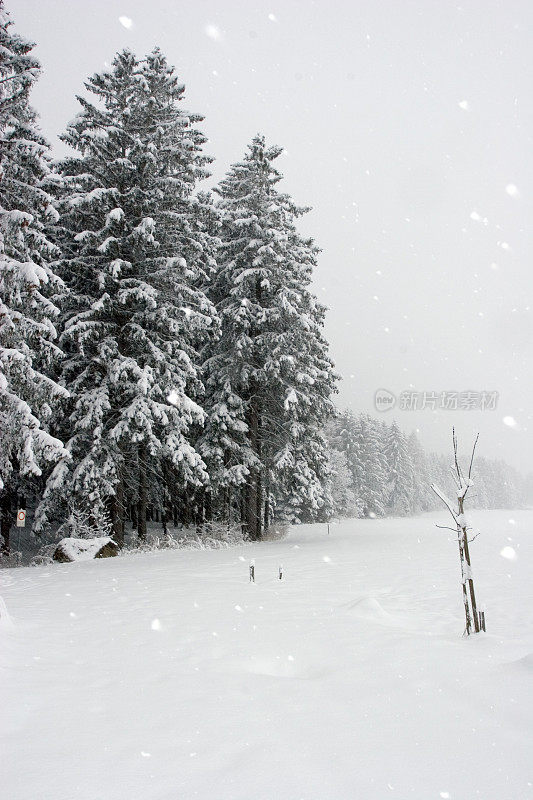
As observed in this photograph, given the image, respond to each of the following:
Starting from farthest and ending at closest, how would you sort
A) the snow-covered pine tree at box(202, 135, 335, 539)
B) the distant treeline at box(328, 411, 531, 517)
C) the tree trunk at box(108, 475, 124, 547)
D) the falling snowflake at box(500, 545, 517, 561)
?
the distant treeline at box(328, 411, 531, 517), the snow-covered pine tree at box(202, 135, 335, 539), the falling snowflake at box(500, 545, 517, 561), the tree trunk at box(108, 475, 124, 547)

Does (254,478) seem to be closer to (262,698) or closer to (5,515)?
(5,515)

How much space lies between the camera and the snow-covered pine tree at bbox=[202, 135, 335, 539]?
18781 mm

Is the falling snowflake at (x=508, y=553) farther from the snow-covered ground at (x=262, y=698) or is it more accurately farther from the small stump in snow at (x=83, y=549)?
the small stump in snow at (x=83, y=549)

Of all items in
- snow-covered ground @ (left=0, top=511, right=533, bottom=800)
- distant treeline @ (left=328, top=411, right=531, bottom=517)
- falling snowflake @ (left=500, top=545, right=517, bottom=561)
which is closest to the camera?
snow-covered ground @ (left=0, top=511, right=533, bottom=800)

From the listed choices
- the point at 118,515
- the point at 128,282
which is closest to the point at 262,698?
the point at 118,515

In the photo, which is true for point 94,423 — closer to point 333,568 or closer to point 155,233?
point 155,233

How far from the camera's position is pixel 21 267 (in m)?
11.4

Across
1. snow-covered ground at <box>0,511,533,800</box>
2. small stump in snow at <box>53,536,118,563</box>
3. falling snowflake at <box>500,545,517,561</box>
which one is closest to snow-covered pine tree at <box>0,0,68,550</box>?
small stump in snow at <box>53,536,118,563</box>

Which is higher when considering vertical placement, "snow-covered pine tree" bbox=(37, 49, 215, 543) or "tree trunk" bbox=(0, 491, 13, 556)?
Result: "snow-covered pine tree" bbox=(37, 49, 215, 543)

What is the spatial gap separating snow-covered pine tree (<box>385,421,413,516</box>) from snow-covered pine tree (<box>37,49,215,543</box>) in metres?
53.5

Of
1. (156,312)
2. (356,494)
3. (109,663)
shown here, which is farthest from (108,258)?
(356,494)

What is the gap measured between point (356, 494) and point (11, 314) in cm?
4919

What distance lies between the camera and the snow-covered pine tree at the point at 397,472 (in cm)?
6644

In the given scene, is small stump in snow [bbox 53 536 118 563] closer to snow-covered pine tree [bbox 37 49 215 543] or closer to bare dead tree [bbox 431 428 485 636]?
snow-covered pine tree [bbox 37 49 215 543]
